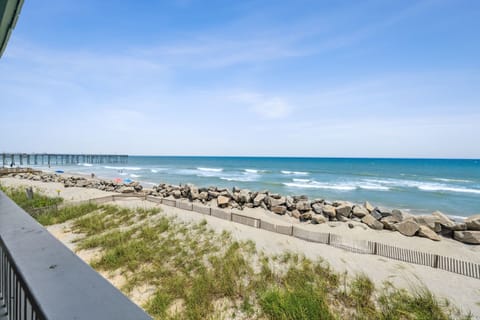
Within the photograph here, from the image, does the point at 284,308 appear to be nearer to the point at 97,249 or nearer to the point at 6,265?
the point at 6,265

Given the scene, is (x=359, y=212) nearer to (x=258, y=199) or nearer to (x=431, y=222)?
(x=431, y=222)

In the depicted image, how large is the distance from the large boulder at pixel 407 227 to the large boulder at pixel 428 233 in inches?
5.7

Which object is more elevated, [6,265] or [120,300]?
[120,300]

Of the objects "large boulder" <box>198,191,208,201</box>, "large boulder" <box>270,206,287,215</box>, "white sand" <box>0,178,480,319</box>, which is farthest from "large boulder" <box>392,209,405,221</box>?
"large boulder" <box>198,191,208,201</box>

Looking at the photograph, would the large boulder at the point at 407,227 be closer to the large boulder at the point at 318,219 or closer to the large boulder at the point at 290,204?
the large boulder at the point at 318,219

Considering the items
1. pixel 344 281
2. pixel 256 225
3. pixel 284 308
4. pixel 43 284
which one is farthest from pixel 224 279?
pixel 43 284

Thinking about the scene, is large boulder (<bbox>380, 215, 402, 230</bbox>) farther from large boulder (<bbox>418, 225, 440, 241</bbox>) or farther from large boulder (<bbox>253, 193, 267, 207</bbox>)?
large boulder (<bbox>253, 193, 267, 207</bbox>)

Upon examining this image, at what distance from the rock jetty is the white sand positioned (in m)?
0.45

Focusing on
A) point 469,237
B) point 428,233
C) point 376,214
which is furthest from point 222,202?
point 469,237

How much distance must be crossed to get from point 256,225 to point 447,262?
5.83 m

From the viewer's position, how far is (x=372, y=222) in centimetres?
1188

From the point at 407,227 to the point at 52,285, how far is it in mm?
12684

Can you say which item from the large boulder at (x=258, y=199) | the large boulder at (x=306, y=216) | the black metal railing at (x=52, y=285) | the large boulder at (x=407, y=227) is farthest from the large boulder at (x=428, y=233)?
the black metal railing at (x=52, y=285)

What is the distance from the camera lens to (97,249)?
778 centimetres
